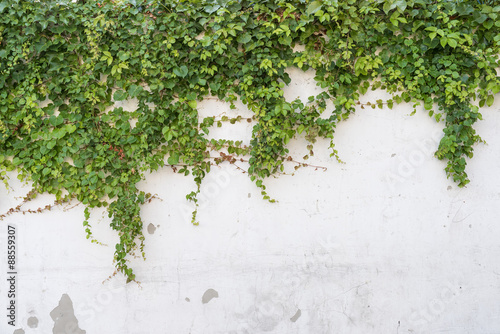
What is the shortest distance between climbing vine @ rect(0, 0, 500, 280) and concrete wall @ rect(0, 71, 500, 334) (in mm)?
117

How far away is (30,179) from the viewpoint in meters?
2.80

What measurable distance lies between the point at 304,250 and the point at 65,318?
1803 millimetres

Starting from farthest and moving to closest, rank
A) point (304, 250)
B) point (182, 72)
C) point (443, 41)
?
point (304, 250)
point (182, 72)
point (443, 41)

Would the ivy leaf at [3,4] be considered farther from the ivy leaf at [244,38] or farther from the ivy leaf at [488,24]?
the ivy leaf at [488,24]

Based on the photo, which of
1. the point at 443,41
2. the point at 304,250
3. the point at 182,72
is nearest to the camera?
the point at 443,41

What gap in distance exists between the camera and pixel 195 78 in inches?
106

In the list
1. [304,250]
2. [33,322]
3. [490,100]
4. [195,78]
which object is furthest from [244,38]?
[33,322]

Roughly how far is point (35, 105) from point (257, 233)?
1.79m

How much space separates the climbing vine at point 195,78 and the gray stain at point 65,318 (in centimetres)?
47

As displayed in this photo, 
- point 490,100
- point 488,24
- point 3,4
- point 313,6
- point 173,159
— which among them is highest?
point 3,4

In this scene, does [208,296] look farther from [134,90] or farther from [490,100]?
[490,100]

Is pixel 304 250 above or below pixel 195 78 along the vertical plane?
below

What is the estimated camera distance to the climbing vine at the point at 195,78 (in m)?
2.58

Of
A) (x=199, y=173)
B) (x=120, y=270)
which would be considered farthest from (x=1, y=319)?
(x=199, y=173)
